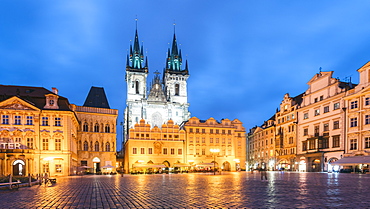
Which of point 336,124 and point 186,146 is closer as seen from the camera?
point 336,124

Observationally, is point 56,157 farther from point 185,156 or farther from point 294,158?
point 294,158

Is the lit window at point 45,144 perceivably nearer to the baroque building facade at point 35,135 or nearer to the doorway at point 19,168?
the baroque building facade at point 35,135

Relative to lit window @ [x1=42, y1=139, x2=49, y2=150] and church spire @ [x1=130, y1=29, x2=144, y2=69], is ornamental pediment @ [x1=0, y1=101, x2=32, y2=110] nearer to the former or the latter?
lit window @ [x1=42, y1=139, x2=49, y2=150]

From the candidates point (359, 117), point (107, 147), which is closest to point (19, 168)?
point (107, 147)

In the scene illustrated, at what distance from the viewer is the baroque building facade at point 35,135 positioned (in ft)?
142

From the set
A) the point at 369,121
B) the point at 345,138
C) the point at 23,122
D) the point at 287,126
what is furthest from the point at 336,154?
the point at 23,122

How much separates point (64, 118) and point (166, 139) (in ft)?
85.6

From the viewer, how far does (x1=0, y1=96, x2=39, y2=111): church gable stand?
44656 millimetres

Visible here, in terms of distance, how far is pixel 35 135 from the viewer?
4591 cm

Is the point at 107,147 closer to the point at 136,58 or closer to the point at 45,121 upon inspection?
the point at 45,121

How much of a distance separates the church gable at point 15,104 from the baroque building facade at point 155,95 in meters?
48.2

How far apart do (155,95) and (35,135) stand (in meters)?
56.0

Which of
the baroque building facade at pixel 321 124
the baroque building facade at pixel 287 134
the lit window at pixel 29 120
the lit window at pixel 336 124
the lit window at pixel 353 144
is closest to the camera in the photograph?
the lit window at pixel 29 120

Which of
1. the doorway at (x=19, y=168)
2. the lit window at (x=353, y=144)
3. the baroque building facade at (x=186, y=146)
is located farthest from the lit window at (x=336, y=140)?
the doorway at (x=19, y=168)
